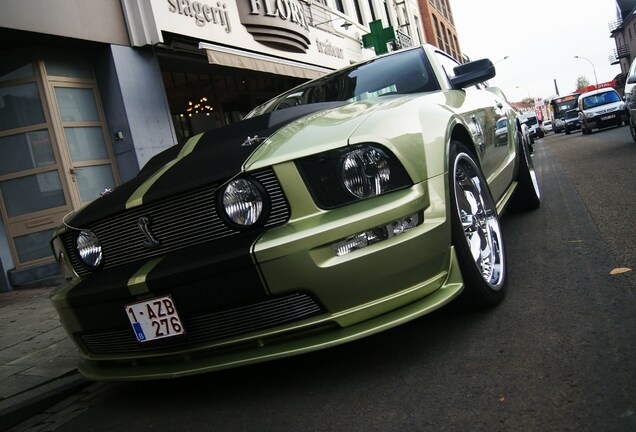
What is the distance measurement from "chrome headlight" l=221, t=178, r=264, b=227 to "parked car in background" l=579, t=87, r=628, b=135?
65.9 feet

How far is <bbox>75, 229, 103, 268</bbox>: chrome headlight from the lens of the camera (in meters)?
2.58

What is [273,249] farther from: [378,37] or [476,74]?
[378,37]

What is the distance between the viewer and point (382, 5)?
72.2 ft

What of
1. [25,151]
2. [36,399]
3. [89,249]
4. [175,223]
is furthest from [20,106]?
[175,223]

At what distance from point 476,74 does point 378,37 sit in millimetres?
14472

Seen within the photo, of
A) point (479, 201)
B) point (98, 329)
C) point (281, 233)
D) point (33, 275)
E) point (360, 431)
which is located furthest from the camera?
point (33, 275)

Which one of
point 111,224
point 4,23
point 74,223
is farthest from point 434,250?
point 4,23

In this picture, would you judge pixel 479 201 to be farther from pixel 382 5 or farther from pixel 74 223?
pixel 382 5

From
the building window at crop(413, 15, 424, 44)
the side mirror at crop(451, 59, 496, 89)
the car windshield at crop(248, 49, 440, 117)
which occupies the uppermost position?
the building window at crop(413, 15, 424, 44)

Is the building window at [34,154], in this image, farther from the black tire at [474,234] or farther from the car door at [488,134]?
the black tire at [474,234]

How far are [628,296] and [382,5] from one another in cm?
2136

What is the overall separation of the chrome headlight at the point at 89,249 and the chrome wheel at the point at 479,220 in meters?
1.68

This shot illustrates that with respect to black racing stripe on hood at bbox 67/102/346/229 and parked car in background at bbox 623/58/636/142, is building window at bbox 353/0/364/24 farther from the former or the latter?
black racing stripe on hood at bbox 67/102/346/229

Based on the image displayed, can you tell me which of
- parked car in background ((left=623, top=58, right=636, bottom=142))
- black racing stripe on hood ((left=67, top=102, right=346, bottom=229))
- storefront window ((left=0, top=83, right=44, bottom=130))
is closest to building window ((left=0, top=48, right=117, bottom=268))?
storefront window ((left=0, top=83, right=44, bottom=130))
